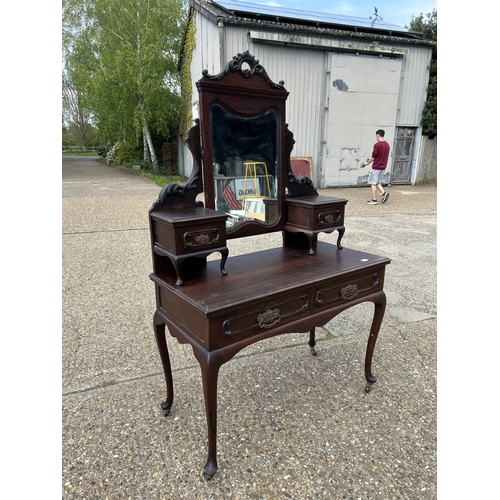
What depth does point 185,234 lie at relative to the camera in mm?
1730

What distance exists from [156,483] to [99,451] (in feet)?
1.29

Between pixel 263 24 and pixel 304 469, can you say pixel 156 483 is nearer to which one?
pixel 304 469

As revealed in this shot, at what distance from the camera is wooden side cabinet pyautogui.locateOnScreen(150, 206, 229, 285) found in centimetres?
172

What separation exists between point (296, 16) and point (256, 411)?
1095 centimetres

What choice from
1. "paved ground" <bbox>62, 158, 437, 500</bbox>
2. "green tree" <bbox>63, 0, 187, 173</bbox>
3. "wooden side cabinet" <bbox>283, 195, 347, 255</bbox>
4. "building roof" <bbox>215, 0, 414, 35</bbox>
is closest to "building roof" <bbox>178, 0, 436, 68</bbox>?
"building roof" <bbox>215, 0, 414, 35</bbox>

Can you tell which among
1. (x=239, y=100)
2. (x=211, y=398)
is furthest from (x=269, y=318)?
(x=239, y=100)

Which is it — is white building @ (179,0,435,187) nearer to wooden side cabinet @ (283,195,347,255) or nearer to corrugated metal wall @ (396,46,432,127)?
corrugated metal wall @ (396,46,432,127)

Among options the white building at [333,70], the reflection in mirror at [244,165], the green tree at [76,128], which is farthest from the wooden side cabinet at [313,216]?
the green tree at [76,128]

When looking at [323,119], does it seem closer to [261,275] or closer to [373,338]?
[373,338]

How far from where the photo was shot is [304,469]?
1771 mm

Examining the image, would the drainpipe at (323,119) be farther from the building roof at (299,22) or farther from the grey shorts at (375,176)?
the grey shorts at (375,176)

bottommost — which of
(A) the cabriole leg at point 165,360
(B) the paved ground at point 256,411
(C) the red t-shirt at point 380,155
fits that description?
(B) the paved ground at point 256,411

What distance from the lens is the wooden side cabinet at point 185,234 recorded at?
172 cm

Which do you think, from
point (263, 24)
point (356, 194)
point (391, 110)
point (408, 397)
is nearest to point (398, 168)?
point (391, 110)
